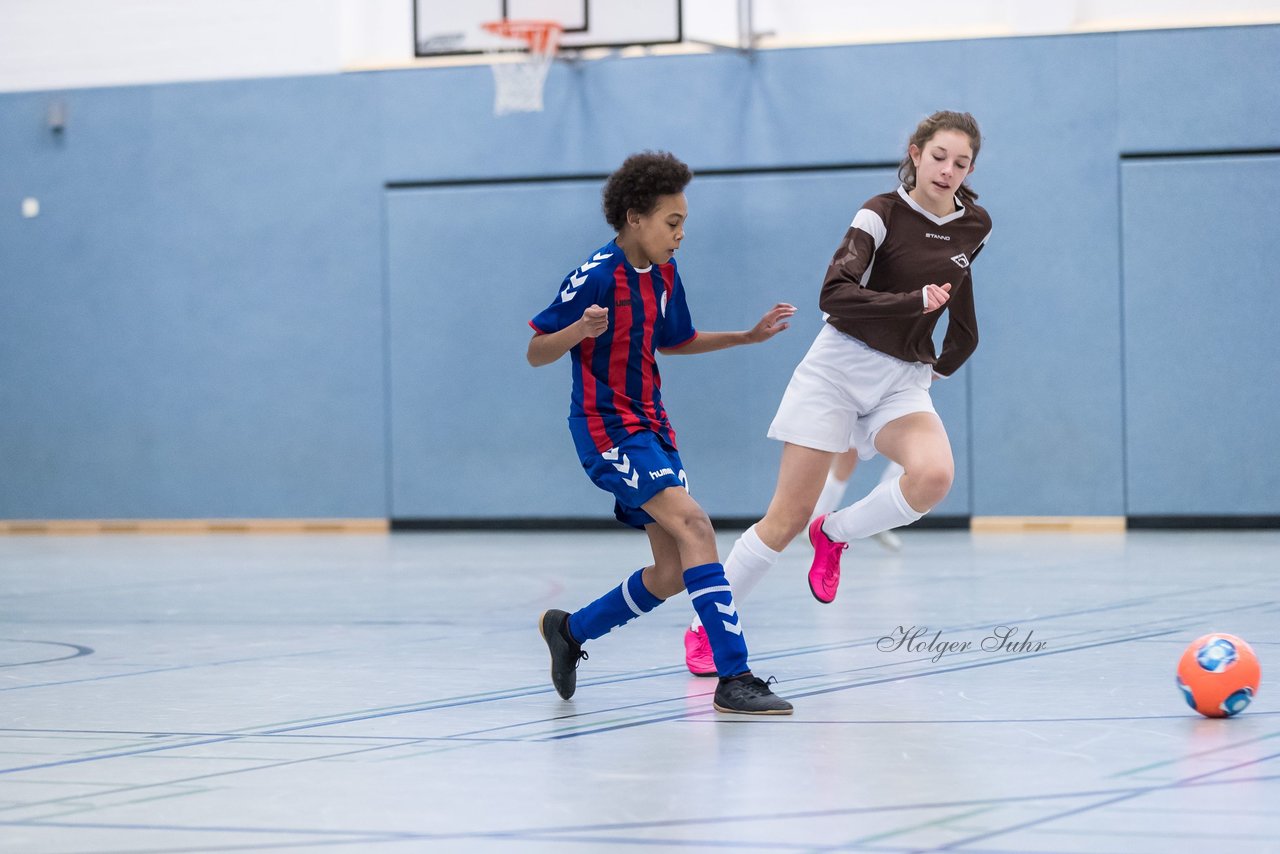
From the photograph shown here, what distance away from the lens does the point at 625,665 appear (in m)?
5.08

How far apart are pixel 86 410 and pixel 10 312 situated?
1.02 metres

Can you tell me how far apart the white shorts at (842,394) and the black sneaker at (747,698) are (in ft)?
2.92

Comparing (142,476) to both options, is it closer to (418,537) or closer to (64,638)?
(418,537)

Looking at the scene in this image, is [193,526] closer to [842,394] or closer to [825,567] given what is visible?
[825,567]

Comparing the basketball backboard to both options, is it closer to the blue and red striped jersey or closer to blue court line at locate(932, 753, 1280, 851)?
the blue and red striped jersey

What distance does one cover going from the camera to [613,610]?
174 inches

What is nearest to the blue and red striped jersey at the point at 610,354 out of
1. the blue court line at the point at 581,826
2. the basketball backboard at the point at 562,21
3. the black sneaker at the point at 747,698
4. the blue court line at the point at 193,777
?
the black sneaker at the point at 747,698

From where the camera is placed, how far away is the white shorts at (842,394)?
4754mm

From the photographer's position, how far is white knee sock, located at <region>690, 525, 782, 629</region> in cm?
479

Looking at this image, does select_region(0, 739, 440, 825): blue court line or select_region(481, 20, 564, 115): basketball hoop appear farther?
select_region(481, 20, 564, 115): basketball hoop

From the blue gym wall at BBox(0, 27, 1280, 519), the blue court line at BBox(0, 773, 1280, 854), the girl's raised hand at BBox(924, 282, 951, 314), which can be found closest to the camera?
the blue court line at BBox(0, 773, 1280, 854)

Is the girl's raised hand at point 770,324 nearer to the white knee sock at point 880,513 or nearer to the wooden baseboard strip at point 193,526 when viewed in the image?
the white knee sock at point 880,513

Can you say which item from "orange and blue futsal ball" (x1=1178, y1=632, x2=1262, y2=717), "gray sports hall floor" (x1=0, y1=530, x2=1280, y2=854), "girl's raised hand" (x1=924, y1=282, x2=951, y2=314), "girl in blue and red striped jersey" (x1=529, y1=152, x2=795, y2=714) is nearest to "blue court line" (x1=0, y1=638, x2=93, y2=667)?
"gray sports hall floor" (x1=0, y1=530, x2=1280, y2=854)

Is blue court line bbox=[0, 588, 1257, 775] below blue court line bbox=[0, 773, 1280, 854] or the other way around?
below
